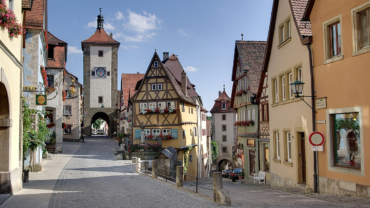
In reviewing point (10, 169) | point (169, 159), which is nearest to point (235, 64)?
point (169, 159)

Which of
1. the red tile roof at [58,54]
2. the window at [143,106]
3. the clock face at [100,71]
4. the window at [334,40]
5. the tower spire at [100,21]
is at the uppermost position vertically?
the tower spire at [100,21]

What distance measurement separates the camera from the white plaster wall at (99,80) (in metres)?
55.7

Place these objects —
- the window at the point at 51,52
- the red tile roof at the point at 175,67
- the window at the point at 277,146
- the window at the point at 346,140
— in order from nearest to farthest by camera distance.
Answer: the window at the point at 346,140 → the window at the point at 277,146 → the window at the point at 51,52 → the red tile roof at the point at 175,67

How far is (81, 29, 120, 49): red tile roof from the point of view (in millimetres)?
55750

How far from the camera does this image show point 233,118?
59.5 m

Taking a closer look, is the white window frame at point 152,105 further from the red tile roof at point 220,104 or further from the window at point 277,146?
the red tile roof at point 220,104

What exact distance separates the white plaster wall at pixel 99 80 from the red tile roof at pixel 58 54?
23081 millimetres

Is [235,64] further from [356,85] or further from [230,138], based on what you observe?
[230,138]

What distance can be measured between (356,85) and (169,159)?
1560cm

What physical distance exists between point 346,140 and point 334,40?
3178 mm

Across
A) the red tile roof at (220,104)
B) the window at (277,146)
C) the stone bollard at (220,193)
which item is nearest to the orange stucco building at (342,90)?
the stone bollard at (220,193)

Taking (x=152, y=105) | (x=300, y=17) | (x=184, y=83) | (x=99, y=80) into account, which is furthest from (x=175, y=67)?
(x=300, y=17)

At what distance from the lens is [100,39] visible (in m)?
56.7

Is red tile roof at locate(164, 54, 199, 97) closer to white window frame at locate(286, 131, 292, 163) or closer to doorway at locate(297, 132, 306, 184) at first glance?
white window frame at locate(286, 131, 292, 163)
